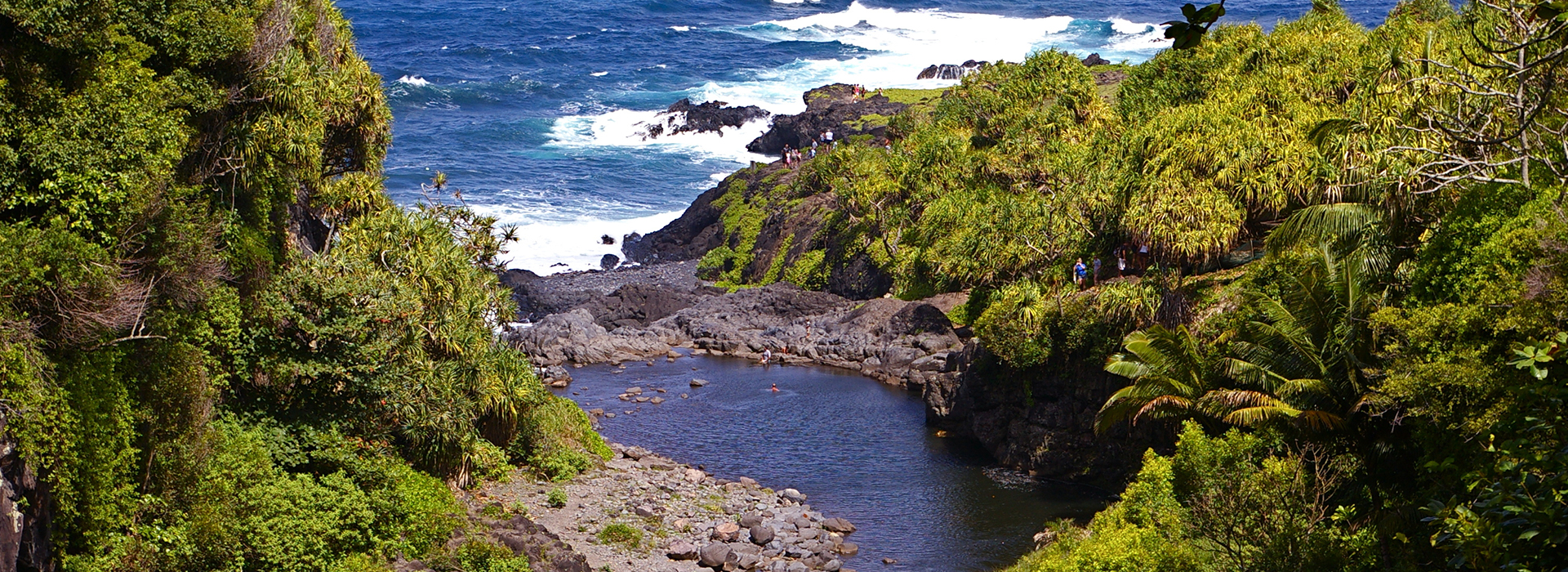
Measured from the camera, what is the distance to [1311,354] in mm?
25531

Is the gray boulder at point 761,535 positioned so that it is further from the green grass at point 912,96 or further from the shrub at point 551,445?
the green grass at point 912,96

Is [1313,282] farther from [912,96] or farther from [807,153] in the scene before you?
[912,96]

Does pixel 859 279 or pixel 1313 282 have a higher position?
pixel 1313 282

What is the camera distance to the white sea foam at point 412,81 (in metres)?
110

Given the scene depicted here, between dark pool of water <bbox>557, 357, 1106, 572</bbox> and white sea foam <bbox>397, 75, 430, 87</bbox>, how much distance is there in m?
65.6

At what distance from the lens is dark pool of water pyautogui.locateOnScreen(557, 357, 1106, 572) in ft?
114

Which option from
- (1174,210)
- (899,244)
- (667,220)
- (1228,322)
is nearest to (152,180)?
(1228,322)

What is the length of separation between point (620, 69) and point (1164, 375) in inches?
3897

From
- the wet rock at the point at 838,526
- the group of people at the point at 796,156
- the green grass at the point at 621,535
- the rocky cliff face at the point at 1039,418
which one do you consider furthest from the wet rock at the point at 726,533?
the group of people at the point at 796,156

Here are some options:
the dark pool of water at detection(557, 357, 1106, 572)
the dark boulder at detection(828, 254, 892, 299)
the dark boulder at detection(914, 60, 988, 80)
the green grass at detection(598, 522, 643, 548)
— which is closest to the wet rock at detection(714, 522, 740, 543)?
the green grass at detection(598, 522, 643, 548)

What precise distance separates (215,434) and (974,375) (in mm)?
25818

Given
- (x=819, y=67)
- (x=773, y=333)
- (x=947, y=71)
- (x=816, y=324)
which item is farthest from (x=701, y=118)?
(x=773, y=333)

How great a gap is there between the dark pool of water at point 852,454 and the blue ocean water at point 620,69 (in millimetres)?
25102

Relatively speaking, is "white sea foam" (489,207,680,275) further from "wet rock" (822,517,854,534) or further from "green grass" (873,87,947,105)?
"wet rock" (822,517,854,534)
